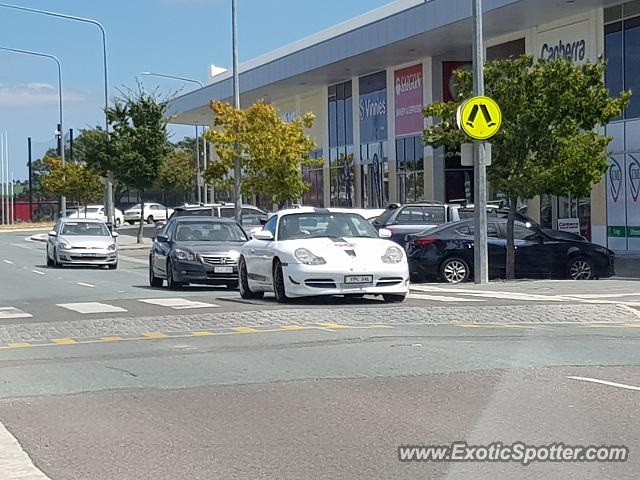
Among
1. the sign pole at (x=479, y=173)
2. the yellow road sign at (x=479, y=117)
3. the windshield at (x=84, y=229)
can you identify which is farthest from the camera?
the windshield at (x=84, y=229)

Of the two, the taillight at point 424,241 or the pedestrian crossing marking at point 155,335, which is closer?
the pedestrian crossing marking at point 155,335

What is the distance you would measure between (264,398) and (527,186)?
46.5 ft

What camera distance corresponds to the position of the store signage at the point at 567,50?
33906 millimetres

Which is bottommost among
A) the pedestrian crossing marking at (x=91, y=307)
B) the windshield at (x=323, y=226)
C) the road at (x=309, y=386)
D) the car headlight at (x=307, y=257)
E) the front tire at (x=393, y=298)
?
the road at (x=309, y=386)

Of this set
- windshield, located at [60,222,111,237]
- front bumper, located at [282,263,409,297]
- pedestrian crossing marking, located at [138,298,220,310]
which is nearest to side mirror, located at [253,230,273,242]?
front bumper, located at [282,263,409,297]

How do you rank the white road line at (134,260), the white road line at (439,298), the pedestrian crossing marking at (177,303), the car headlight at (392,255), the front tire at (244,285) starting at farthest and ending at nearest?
1. the white road line at (134,260)
2. the front tire at (244,285)
3. the white road line at (439,298)
4. the pedestrian crossing marking at (177,303)
5. the car headlight at (392,255)

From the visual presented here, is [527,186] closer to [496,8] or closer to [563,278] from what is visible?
[563,278]

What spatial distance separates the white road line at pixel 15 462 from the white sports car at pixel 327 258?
8.68 meters

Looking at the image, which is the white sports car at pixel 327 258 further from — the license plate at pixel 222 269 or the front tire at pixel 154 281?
the front tire at pixel 154 281

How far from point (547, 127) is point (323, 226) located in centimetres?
725

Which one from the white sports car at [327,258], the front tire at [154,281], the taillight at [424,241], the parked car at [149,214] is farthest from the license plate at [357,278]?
the parked car at [149,214]

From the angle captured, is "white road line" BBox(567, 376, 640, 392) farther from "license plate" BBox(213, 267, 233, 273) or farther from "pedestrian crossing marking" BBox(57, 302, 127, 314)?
"license plate" BBox(213, 267, 233, 273)

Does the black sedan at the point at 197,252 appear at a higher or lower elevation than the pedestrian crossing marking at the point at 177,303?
higher

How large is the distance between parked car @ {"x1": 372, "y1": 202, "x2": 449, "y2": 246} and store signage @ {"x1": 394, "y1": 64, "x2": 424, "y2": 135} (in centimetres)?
1747
